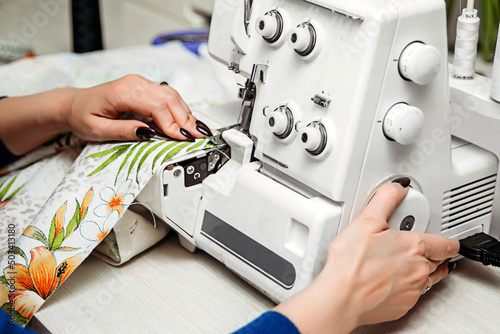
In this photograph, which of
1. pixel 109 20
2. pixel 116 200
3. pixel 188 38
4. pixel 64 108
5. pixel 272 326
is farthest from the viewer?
pixel 109 20

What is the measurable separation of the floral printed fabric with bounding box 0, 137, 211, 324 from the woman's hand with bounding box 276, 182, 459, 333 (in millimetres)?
300

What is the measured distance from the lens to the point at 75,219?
98 cm

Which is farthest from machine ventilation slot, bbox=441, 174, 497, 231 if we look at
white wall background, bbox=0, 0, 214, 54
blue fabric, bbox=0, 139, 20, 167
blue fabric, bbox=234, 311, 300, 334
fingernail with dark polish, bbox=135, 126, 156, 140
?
white wall background, bbox=0, 0, 214, 54

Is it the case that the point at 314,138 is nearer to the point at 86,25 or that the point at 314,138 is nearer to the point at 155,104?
the point at 155,104

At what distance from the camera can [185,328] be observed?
0.90 meters

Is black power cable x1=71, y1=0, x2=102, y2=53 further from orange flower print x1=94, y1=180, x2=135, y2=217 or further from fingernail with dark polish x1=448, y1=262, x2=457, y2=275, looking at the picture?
fingernail with dark polish x1=448, y1=262, x2=457, y2=275

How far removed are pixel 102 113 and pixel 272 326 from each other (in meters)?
0.49

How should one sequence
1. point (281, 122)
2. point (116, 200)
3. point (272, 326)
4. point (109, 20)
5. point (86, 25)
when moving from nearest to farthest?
point (272, 326)
point (281, 122)
point (116, 200)
point (86, 25)
point (109, 20)

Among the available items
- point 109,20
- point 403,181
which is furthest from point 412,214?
point 109,20

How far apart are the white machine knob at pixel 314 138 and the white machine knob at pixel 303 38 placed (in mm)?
104

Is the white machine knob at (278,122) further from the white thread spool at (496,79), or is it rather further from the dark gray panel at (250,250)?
the white thread spool at (496,79)

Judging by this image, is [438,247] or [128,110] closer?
[438,247]

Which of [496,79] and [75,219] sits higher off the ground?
[496,79]

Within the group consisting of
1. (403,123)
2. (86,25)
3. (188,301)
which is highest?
(403,123)
